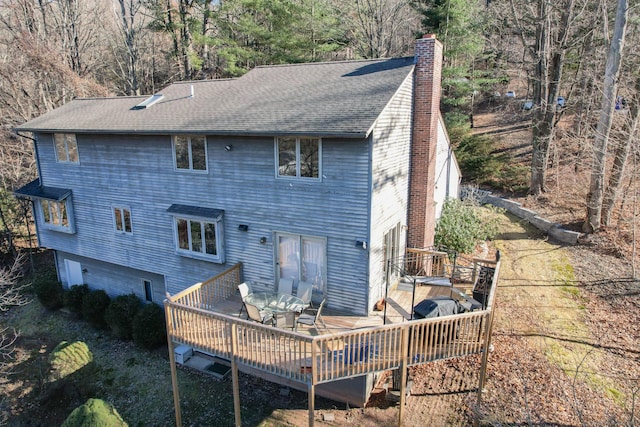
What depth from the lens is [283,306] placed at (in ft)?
32.6

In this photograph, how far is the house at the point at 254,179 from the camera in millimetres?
10023

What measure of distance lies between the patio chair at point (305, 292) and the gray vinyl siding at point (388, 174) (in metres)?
1.60

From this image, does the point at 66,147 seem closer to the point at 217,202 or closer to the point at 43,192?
the point at 43,192

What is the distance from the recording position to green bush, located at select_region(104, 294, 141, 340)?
531 inches

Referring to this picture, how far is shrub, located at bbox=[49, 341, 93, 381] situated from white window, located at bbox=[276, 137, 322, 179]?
27.4 ft

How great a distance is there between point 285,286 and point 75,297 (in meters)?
9.51

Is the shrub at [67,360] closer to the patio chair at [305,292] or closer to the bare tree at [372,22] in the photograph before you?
the patio chair at [305,292]

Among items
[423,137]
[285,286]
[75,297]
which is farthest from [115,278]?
[423,137]

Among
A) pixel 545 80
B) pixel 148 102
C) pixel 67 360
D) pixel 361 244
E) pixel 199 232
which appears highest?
pixel 545 80

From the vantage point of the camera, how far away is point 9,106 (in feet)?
76.0

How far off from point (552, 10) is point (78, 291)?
26745 mm

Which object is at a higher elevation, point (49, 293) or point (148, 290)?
point (148, 290)

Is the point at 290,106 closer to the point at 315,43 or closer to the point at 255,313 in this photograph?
the point at 255,313

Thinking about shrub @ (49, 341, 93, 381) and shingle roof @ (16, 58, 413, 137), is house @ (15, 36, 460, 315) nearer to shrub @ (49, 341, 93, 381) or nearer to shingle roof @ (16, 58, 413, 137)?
shingle roof @ (16, 58, 413, 137)
